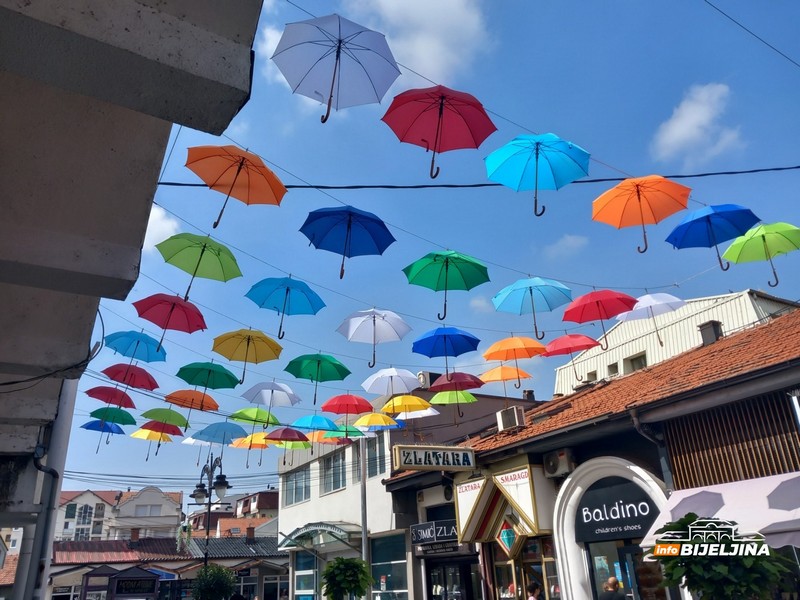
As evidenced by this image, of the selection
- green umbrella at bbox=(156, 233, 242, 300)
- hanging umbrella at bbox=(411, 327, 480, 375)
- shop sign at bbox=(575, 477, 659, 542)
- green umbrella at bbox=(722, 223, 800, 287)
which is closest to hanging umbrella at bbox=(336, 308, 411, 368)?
hanging umbrella at bbox=(411, 327, 480, 375)

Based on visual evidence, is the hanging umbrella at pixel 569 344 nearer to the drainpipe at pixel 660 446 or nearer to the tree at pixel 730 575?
the drainpipe at pixel 660 446

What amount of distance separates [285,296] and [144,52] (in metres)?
10.1

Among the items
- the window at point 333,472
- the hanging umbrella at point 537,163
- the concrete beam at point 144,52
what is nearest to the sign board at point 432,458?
the hanging umbrella at point 537,163

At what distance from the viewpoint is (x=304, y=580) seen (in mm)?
25188

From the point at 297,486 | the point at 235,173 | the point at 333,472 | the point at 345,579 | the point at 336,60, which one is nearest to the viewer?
the point at 336,60

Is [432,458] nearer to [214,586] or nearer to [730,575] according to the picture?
[730,575]

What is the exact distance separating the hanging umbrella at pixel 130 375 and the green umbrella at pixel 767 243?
12.7 m

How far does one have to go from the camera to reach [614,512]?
1094 centimetres

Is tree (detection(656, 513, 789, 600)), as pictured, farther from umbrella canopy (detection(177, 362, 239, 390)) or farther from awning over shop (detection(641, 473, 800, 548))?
umbrella canopy (detection(177, 362, 239, 390))

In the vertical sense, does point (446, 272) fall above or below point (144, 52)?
above

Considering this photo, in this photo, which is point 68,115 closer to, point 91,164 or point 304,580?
point 91,164

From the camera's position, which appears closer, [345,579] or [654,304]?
[654,304]

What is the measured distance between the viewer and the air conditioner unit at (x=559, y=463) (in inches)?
478

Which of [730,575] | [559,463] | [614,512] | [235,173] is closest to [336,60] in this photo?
[235,173]
